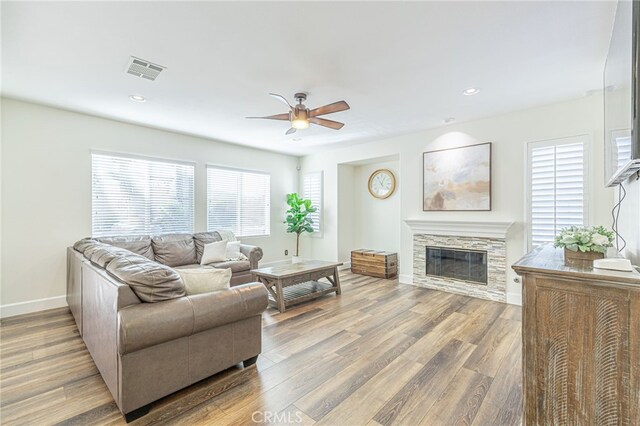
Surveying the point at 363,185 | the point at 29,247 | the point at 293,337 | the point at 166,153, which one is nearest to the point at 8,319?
the point at 29,247

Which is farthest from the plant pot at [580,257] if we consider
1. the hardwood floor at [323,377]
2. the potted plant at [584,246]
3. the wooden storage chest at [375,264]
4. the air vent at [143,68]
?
the wooden storage chest at [375,264]

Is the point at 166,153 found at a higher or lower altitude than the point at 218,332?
higher

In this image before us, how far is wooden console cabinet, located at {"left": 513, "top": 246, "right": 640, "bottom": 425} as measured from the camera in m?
1.30

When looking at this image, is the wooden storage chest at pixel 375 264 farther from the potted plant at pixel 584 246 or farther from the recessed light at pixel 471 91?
the potted plant at pixel 584 246

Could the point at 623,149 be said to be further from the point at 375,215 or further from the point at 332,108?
the point at 375,215

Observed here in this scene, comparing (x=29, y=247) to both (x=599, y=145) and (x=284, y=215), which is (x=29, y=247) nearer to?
(x=284, y=215)

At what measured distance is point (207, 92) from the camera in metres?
3.33

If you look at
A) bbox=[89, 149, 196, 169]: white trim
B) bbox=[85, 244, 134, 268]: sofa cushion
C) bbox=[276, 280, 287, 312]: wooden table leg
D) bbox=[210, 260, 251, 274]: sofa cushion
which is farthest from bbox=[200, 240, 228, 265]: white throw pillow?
bbox=[85, 244, 134, 268]: sofa cushion

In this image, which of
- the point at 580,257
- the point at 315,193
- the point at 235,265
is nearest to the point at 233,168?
the point at 315,193

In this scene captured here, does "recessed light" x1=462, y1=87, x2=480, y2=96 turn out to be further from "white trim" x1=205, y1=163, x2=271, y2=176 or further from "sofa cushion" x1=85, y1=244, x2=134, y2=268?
"white trim" x1=205, y1=163, x2=271, y2=176

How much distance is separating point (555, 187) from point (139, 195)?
5906mm

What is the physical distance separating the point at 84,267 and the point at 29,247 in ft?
5.75

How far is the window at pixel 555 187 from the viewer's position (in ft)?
11.7

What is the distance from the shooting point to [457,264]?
4.60 meters
